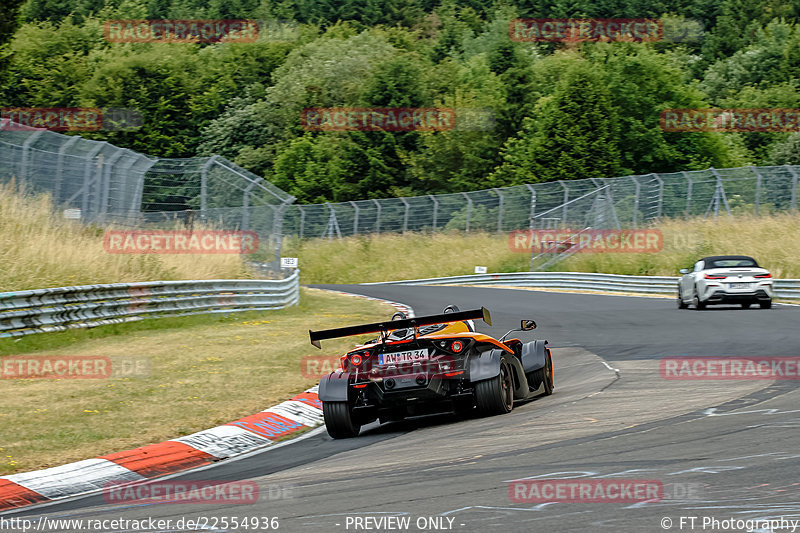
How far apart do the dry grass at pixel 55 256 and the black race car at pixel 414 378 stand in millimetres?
9463

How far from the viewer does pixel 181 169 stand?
72.9 ft

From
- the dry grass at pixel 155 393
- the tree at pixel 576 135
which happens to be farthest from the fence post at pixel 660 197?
the tree at pixel 576 135

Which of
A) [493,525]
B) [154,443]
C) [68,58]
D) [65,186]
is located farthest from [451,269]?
[68,58]

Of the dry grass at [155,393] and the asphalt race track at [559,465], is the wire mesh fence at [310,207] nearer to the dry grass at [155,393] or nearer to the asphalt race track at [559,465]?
the dry grass at [155,393]

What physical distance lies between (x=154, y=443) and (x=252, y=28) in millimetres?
93417

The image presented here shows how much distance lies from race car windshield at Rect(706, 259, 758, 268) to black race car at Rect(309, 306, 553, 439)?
1336 cm

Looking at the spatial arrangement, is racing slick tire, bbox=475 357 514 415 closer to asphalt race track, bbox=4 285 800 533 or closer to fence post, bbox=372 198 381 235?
asphalt race track, bbox=4 285 800 533

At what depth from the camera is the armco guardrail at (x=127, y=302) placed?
15250 mm

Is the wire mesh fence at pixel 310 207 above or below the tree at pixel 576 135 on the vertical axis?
below

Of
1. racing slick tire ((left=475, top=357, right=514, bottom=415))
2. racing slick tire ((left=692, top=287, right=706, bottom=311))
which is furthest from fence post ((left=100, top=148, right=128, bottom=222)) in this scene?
racing slick tire ((left=475, top=357, right=514, bottom=415))

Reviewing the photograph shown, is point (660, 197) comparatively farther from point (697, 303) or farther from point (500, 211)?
point (697, 303)

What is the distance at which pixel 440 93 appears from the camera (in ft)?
248

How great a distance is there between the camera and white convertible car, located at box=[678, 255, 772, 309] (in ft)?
68.0

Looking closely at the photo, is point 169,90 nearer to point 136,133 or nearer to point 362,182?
point 136,133
